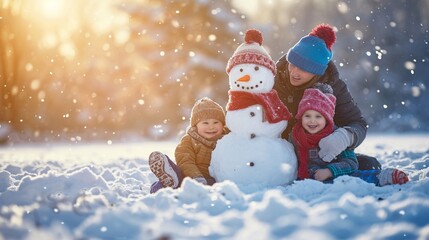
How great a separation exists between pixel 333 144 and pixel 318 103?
1.22 ft

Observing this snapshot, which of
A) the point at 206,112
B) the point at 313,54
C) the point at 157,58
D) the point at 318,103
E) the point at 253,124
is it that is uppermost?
the point at 157,58

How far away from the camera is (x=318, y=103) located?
12.9ft

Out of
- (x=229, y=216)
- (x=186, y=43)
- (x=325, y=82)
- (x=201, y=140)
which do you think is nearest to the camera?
(x=229, y=216)

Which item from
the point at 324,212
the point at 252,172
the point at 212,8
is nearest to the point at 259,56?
the point at 252,172

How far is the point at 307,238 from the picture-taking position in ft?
6.54

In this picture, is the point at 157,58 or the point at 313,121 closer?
the point at 313,121

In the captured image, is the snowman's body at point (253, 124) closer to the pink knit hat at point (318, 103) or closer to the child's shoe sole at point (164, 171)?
the pink knit hat at point (318, 103)

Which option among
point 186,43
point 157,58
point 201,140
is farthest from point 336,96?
point 157,58

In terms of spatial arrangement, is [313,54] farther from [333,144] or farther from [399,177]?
[399,177]

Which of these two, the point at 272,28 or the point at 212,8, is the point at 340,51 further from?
the point at 212,8

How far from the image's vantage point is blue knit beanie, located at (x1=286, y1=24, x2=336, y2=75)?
13.9 ft

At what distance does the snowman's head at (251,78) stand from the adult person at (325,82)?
45 cm

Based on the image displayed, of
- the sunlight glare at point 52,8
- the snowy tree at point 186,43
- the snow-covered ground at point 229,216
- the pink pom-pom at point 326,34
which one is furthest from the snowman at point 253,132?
the snowy tree at point 186,43

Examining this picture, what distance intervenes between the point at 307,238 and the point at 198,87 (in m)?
17.7
